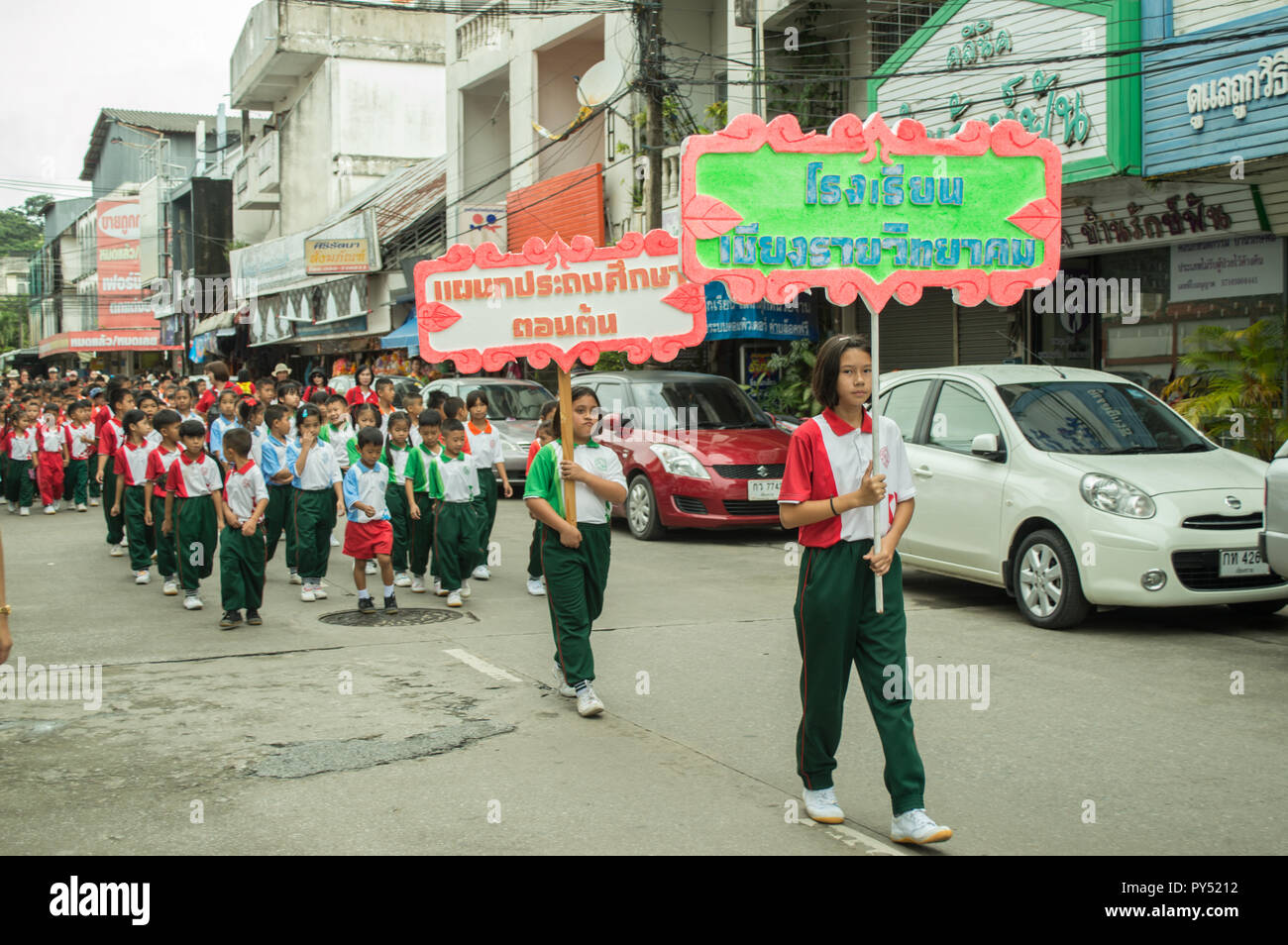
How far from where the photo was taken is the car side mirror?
28.0ft

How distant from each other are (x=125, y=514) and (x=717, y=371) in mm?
11301

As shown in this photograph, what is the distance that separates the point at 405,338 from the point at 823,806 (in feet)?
79.3

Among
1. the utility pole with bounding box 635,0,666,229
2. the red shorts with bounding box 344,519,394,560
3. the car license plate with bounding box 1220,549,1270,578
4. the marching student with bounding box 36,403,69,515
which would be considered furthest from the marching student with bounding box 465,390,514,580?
the marching student with bounding box 36,403,69,515

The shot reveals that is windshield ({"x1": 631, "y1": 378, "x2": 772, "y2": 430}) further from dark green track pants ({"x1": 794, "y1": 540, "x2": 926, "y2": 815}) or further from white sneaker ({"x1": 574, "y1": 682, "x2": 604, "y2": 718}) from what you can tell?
dark green track pants ({"x1": 794, "y1": 540, "x2": 926, "y2": 815})

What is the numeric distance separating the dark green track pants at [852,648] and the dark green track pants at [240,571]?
550cm

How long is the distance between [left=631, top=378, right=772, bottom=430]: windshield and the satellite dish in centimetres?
992

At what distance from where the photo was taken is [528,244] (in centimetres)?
701

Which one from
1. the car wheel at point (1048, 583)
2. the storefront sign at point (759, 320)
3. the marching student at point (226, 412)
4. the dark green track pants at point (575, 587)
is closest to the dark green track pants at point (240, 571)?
the marching student at point (226, 412)

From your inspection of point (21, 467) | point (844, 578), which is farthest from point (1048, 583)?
point (21, 467)

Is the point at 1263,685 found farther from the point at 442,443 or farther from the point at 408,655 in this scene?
the point at 442,443

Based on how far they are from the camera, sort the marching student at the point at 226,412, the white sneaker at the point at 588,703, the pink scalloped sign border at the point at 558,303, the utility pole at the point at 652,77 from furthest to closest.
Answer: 1. the utility pole at the point at 652,77
2. the marching student at the point at 226,412
3. the pink scalloped sign border at the point at 558,303
4. the white sneaker at the point at 588,703

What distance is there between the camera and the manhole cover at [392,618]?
361 inches

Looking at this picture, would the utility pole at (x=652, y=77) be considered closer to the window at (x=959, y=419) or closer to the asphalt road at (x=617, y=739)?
the window at (x=959, y=419)

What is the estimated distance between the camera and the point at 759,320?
1844 centimetres
